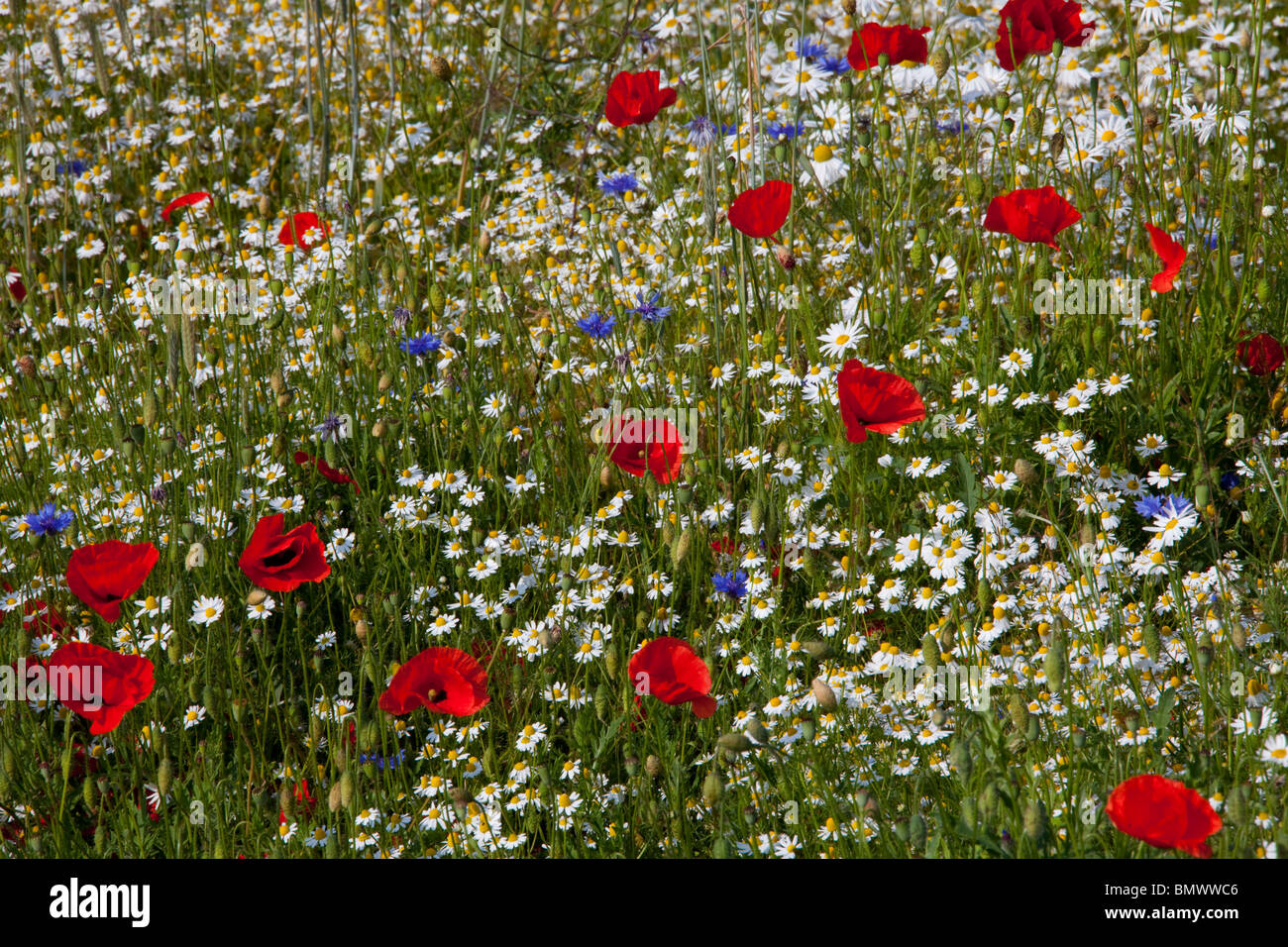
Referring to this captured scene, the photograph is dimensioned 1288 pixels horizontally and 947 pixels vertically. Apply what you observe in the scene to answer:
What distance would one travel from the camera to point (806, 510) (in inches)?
104

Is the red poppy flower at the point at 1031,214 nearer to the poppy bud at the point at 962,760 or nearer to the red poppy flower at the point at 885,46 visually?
the red poppy flower at the point at 885,46

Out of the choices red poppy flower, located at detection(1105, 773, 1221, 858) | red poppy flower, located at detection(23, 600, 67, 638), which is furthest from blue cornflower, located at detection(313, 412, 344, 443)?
red poppy flower, located at detection(1105, 773, 1221, 858)

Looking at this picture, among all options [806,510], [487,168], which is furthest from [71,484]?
[487,168]

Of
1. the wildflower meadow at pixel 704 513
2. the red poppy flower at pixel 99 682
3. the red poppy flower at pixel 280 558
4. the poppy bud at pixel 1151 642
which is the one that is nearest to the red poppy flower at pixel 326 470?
the wildflower meadow at pixel 704 513

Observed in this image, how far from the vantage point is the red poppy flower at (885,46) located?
265cm

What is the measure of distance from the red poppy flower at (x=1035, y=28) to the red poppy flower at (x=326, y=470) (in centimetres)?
176

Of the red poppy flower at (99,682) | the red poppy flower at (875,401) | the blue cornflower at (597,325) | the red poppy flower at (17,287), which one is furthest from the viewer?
the red poppy flower at (17,287)

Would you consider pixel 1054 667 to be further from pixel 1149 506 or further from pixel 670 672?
pixel 1149 506

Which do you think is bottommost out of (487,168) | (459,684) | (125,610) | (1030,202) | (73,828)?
(73,828)

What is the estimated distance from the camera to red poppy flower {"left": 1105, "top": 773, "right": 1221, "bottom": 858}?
1404 mm

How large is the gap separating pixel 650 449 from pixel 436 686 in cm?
68

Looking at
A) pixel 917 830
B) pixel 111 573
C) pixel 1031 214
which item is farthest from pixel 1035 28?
pixel 111 573

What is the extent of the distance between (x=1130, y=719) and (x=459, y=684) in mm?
1115

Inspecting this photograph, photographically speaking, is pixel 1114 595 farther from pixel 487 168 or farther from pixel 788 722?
pixel 487 168
